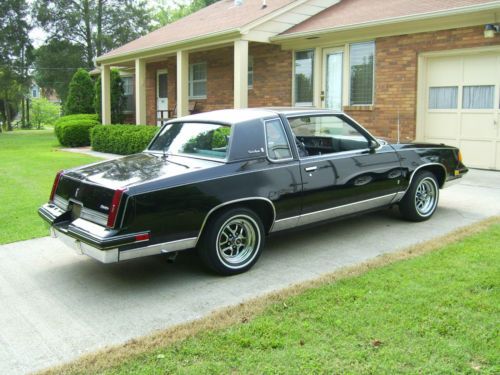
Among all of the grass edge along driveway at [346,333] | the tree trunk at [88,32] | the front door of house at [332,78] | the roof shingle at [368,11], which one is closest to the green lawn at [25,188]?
the grass edge along driveway at [346,333]

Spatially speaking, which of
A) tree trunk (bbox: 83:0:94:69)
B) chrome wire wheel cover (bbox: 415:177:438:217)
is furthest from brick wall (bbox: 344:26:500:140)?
tree trunk (bbox: 83:0:94:69)

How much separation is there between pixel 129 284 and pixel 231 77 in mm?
13154

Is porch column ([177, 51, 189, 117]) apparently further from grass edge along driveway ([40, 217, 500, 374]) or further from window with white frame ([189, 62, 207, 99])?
grass edge along driveway ([40, 217, 500, 374])

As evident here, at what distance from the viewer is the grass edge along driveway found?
11.0 ft

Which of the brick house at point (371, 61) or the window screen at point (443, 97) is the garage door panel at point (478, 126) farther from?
the window screen at point (443, 97)

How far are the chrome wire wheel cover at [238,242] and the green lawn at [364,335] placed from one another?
2.90 ft

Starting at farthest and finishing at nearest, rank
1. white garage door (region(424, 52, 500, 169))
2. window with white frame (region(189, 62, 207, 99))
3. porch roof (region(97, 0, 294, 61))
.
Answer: window with white frame (region(189, 62, 207, 99)) < porch roof (region(97, 0, 294, 61)) < white garage door (region(424, 52, 500, 169))

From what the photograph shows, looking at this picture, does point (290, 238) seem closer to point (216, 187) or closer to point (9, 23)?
point (216, 187)

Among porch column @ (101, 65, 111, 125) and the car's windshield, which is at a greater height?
porch column @ (101, 65, 111, 125)

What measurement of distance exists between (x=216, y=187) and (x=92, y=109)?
26.2 meters

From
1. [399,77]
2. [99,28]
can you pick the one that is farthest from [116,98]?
[99,28]

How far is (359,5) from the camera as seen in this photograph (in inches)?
563

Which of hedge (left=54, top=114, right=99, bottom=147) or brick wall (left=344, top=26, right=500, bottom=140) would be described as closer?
brick wall (left=344, top=26, right=500, bottom=140)

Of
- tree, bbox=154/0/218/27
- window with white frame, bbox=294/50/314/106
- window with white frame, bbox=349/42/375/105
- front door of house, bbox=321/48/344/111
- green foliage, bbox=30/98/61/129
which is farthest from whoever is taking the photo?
green foliage, bbox=30/98/61/129
